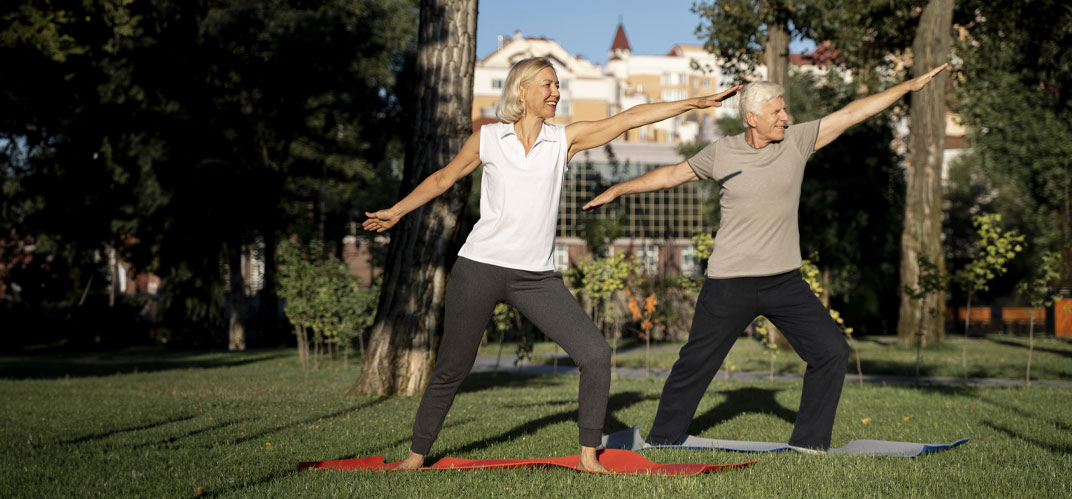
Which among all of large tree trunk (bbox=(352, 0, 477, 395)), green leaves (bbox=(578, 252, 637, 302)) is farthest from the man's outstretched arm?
green leaves (bbox=(578, 252, 637, 302))

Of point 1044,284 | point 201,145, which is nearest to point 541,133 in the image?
point 1044,284

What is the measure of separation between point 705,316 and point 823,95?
1213 inches

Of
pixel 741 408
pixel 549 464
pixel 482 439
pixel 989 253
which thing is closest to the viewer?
pixel 549 464

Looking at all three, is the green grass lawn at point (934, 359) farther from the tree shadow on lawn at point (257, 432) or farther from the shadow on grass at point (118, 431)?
the shadow on grass at point (118, 431)

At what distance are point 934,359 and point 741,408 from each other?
11.4m

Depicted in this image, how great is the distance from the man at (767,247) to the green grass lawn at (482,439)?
0.49 m

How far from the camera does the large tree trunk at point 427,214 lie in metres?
10.7

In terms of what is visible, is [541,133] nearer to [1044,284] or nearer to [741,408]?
[741,408]

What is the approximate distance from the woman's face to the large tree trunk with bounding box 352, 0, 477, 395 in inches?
213

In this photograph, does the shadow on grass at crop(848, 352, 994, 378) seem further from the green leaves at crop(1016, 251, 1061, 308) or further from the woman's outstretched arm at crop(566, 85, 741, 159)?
the woman's outstretched arm at crop(566, 85, 741, 159)

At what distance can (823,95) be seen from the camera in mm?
35156

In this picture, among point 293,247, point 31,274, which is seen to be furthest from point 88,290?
point 293,247

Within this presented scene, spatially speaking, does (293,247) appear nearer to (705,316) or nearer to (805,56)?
(705,316)

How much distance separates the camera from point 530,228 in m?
5.11
